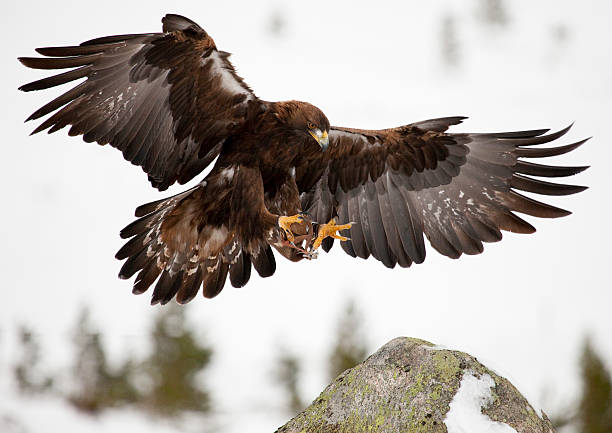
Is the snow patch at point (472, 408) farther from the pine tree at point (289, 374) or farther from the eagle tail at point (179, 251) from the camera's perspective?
the pine tree at point (289, 374)

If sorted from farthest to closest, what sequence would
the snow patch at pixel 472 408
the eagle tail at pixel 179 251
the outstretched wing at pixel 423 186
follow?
the outstretched wing at pixel 423 186, the eagle tail at pixel 179 251, the snow patch at pixel 472 408

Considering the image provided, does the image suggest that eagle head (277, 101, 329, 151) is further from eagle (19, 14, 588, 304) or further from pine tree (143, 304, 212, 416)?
pine tree (143, 304, 212, 416)

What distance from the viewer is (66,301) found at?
33.8m

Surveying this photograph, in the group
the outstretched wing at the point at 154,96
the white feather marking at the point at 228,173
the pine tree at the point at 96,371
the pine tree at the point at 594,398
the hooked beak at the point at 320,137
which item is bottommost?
the pine tree at the point at 594,398

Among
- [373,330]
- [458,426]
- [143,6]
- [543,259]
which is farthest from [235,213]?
[143,6]

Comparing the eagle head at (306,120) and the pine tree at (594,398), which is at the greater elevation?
the eagle head at (306,120)

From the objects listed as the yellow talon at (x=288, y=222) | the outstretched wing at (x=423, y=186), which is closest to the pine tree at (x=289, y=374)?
the outstretched wing at (x=423, y=186)

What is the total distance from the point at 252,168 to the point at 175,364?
9600mm

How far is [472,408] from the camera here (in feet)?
15.1

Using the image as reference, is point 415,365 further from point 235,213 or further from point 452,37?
point 452,37

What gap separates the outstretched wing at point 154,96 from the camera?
5.79 meters

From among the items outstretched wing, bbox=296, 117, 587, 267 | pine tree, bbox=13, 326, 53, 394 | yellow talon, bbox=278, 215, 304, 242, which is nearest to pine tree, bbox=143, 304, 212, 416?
pine tree, bbox=13, 326, 53, 394

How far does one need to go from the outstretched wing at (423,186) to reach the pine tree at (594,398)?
282 inches

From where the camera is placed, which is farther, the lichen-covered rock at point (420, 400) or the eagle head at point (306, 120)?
the eagle head at point (306, 120)
